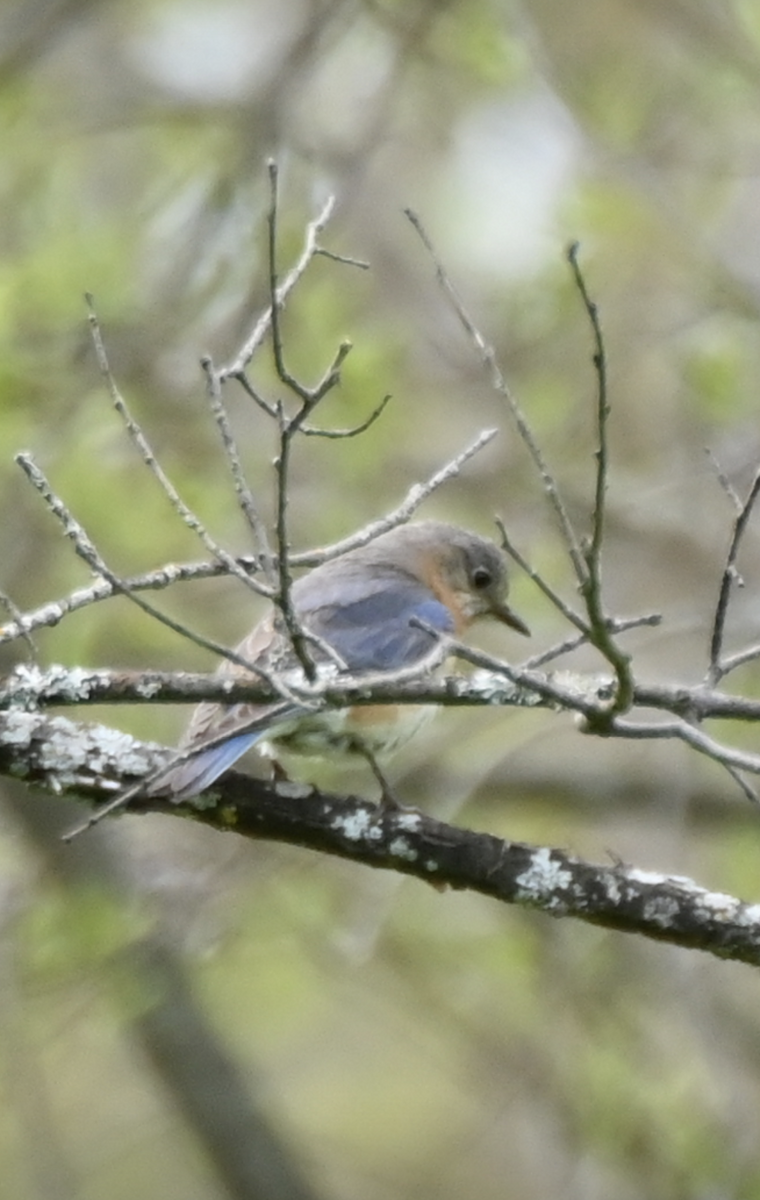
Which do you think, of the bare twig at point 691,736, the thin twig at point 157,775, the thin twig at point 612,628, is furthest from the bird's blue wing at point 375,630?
the bare twig at point 691,736

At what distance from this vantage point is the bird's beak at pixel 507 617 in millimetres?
5699

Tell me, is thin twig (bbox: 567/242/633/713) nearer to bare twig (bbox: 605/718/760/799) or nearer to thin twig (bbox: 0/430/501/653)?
bare twig (bbox: 605/718/760/799)

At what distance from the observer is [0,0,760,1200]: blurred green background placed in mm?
5980

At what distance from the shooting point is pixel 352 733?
4504mm

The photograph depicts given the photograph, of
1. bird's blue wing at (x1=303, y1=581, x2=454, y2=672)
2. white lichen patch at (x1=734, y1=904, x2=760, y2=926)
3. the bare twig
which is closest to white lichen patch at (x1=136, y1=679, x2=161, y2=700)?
the bare twig

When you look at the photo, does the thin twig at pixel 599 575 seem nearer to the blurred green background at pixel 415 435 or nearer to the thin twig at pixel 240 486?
the thin twig at pixel 240 486

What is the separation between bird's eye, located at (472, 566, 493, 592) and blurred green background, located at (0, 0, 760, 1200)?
69 centimetres

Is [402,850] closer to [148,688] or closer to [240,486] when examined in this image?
[148,688]

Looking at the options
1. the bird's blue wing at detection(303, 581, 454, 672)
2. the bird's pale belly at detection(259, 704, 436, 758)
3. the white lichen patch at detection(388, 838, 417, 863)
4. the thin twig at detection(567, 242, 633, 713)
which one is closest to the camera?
the thin twig at detection(567, 242, 633, 713)

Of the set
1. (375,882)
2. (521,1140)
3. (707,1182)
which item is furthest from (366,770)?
(521,1140)

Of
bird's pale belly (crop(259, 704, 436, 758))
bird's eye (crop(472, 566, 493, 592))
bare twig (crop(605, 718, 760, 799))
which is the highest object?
bird's eye (crop(472, 566, 493, 592))

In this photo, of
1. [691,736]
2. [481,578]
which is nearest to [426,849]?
[691,736]

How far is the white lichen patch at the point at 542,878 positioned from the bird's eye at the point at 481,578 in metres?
2.31

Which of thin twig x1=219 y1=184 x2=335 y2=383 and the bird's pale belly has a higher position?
the bird's pale belly
